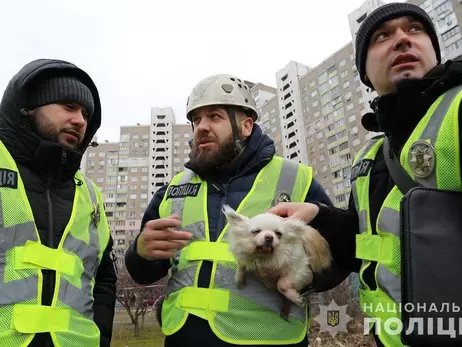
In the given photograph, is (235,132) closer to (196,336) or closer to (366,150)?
(366,150)

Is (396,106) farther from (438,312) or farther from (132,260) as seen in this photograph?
(132,260)

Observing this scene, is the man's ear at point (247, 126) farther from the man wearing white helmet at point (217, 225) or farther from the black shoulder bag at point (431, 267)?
the black shoulder bag at point (431, 267)

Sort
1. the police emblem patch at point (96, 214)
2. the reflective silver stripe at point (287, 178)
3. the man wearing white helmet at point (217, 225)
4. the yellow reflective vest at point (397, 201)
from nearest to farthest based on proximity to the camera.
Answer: the yellow reflective vest at point (397, 201) → the man wearing white helmet at point (217, 225) → the reflective silver stripe at point (287, 178) → the police emblem patch at point (96, 214)

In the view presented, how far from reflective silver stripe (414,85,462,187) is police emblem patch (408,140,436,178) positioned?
0.10ft

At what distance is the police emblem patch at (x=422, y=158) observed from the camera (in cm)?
224

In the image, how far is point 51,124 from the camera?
4.16 metres

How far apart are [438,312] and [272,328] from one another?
160cm

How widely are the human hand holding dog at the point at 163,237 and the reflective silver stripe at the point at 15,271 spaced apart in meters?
1.06

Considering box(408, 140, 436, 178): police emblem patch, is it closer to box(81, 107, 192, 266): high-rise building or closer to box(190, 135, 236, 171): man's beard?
box(190, 135, 236, 171): man's beard

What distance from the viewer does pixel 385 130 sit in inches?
118

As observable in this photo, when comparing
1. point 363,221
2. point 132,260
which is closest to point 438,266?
point 363,221

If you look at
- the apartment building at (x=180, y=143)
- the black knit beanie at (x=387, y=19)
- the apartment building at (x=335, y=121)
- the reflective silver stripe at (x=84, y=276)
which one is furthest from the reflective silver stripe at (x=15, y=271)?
the apartment building at (x=180, y=143)

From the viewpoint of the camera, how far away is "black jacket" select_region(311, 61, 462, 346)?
2539 mm

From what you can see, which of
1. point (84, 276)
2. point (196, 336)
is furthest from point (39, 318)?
point (196, 336)
